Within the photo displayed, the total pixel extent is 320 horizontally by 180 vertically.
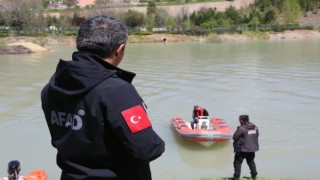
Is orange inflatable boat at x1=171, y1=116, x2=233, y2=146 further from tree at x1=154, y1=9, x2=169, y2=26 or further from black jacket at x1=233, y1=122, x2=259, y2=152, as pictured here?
tree at x1=154, y1=9, x2=169, y2=26

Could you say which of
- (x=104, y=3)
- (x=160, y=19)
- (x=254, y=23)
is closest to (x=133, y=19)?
(x=160, y=19)

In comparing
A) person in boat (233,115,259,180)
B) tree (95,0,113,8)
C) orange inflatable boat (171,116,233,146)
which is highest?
tree (95,0,113,8)

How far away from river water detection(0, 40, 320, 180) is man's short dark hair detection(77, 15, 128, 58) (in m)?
5.96

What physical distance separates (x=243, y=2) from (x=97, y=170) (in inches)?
3956

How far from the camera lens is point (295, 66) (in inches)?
1043

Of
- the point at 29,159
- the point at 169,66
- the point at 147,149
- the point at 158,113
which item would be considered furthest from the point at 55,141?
the point at 169,66

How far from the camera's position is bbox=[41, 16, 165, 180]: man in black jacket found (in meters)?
1.93

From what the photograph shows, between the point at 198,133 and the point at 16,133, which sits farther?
the point at 16,133

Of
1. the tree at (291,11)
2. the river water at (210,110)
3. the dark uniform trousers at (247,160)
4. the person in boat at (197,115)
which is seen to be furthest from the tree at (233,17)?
the dark uniform trousers at (247,160)

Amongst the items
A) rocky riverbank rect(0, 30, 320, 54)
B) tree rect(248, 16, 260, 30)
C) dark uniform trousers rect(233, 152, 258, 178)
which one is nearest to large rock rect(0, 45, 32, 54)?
rocky riverbank rect(0, 30, 320, 54)

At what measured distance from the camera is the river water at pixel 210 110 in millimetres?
8672

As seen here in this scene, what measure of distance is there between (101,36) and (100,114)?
40cm

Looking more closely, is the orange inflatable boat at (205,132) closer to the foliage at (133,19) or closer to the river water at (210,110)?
the river water at (210,110)

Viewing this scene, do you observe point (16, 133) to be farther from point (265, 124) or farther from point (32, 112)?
point (265, 124)
